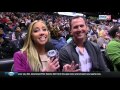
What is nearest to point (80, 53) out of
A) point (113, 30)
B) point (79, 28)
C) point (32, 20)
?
point (79, 28)

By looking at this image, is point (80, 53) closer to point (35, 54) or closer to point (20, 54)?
point (35, 54)

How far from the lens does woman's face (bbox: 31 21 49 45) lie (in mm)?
3177

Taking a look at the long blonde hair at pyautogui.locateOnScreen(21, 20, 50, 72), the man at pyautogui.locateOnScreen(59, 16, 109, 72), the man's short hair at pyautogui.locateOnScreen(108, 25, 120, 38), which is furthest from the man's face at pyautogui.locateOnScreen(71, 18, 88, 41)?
the long blonde hair at pyautogui.locateOnScreen(21, 20, 50, 72)

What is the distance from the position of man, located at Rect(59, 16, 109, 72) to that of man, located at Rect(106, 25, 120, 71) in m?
→ 0.10

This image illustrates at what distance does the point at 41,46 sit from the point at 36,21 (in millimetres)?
272

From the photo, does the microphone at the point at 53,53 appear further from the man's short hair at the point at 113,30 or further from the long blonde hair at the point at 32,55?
the man's short hair at the point at 113,30

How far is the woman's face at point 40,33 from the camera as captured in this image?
3177 millimetres

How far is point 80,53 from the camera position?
3.28m

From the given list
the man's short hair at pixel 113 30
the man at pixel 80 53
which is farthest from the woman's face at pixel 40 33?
the man's short hair at pixel 113 30

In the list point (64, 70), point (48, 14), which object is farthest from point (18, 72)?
point (48, 14)
